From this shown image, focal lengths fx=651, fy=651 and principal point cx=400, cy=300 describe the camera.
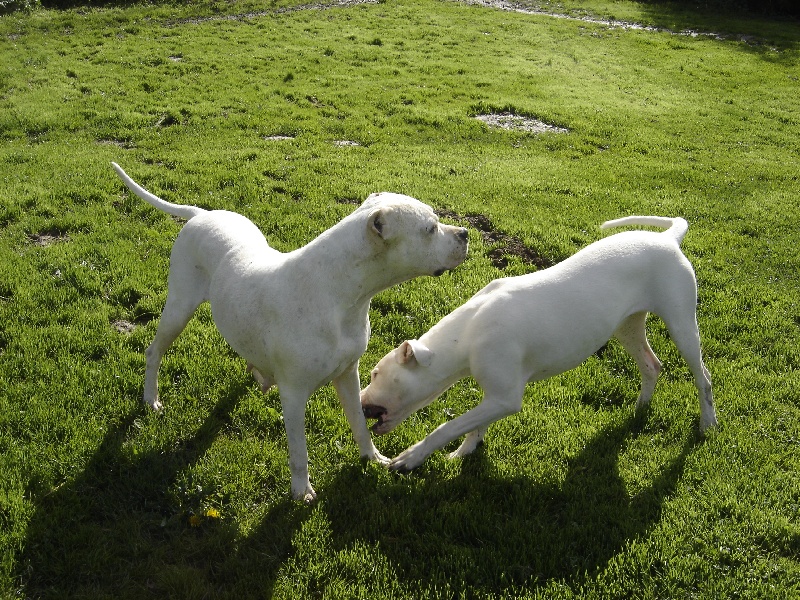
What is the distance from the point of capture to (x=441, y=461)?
479 cm

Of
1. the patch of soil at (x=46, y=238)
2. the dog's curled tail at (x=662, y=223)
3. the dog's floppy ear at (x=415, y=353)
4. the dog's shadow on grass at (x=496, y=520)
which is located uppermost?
the dog's curled tail at (x=662, y=223)

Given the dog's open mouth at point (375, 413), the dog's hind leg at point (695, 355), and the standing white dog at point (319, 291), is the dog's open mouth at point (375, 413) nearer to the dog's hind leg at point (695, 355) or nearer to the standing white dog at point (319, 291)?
the standing white dog at point (319, 291)

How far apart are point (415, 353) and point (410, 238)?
2.91 feet

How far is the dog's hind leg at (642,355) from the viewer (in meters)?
5.41

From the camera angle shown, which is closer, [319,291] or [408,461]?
[319,291]

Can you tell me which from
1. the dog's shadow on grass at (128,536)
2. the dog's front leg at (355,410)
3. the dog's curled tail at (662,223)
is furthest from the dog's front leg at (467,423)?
the dog's curled tail at (662,223)

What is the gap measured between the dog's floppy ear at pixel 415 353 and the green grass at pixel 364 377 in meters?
0.83

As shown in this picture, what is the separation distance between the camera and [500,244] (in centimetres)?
817

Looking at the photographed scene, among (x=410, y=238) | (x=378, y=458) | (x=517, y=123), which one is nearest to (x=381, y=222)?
Answer: (x=410, y=238)

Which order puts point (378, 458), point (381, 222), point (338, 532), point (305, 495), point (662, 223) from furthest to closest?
point (662, 223) → point (378, 458) → point (305, 495) → point (338, 532) → point (381, 222)

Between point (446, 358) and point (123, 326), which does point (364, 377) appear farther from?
point (123, 326)

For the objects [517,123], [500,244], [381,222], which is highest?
[381,222]

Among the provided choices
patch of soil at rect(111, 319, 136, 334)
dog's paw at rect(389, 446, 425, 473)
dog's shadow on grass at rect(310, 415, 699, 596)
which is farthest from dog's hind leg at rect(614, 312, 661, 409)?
patch of soil at rect(111, 319, 136, 334)

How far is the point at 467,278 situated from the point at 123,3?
818 inches
